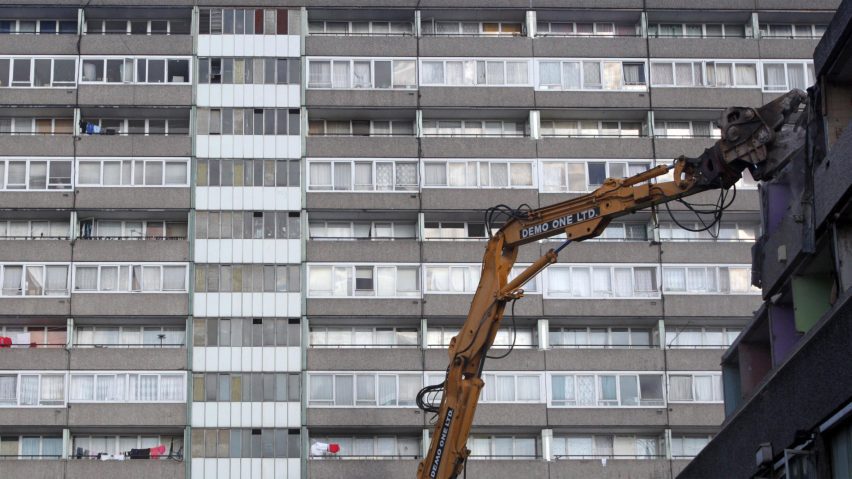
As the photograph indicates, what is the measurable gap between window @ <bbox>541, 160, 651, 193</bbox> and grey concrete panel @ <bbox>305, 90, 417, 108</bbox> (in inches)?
313

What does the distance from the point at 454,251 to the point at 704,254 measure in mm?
12908

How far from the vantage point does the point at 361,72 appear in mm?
82000

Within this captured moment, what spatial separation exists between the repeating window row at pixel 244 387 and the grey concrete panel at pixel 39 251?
9.57m

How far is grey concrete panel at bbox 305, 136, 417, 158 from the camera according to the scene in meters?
80.2

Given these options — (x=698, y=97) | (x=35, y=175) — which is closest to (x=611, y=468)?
(x=698, y=97)

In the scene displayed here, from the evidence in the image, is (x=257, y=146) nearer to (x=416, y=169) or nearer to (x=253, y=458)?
(x=416, y=169)

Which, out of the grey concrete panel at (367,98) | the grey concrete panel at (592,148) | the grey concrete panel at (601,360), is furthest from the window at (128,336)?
the grey concrete panel at (592,148)

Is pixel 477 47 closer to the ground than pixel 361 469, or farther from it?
farther from it

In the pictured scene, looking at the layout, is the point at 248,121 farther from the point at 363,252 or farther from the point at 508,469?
the point at 508,469

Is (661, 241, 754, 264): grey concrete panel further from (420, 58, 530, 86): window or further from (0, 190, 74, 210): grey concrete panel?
(0, 190, 74, 210): grey concrete panel

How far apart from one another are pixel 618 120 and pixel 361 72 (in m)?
14.1

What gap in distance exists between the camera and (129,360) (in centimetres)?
7662

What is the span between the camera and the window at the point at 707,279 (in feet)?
259

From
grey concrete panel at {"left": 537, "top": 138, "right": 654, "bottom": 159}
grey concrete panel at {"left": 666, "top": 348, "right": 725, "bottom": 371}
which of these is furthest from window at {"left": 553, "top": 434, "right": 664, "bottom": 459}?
grey concrete panel at {"left": 537, "top": 138, "right": 654, "bottom": 159}
